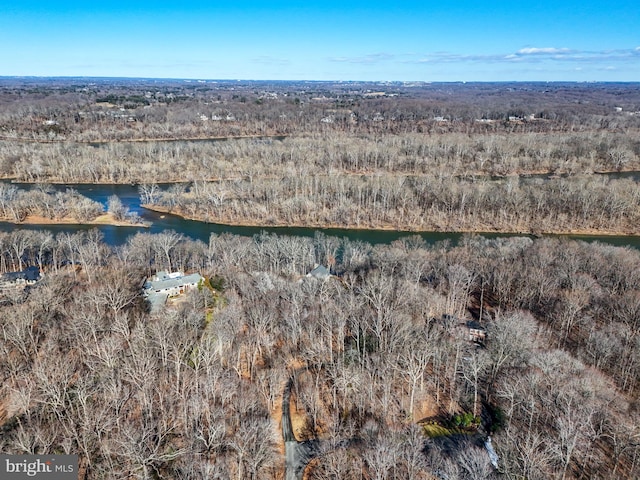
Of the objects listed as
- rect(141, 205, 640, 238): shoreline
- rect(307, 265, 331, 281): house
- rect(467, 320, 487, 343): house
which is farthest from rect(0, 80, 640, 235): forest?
rect(467, 320, 487, 343): house

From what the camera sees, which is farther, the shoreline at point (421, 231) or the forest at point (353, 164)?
the forest at point (353, 164)

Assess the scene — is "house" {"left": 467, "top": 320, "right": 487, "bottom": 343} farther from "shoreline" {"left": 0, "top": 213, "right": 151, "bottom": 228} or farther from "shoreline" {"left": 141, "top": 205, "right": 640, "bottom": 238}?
"shoreline" {"left": 0, "top": 213, "right": 151, "bottom": 228}

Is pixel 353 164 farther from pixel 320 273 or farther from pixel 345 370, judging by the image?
pixel 345 370

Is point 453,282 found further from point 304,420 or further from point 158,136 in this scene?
point 158,136

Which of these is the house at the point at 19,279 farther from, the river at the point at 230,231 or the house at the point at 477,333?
the house at the point at 477,333

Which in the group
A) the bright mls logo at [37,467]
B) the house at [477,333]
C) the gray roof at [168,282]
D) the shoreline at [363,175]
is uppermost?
the shoreline at [363,175]

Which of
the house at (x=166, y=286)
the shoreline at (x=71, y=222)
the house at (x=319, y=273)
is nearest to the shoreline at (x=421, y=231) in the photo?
the shoreline at (x=71, y=222)
